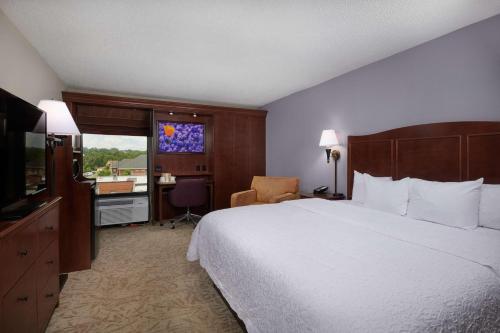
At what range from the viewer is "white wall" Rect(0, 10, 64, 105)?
2.13 m

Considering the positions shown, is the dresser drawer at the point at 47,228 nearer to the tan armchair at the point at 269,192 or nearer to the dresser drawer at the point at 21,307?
the dresser drawer at the point at 21,307

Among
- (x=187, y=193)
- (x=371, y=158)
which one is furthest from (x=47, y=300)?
(x=371, y=158)

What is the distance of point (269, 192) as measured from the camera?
435 centimetres

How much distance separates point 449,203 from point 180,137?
4.45 metres

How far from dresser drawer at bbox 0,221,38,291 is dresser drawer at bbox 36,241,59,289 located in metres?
0.14

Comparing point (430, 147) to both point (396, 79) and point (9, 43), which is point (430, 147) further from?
point (9, 43)

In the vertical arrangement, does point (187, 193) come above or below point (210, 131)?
below

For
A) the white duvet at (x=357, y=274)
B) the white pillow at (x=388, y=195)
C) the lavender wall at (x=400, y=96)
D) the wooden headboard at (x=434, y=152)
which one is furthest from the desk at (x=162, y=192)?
the white pillow at (x=388, y=195)

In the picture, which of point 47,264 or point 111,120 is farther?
point 111,120

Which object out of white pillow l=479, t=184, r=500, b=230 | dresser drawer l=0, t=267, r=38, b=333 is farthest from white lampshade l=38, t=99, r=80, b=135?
white pillow l=479, t=184, r=500, b=230

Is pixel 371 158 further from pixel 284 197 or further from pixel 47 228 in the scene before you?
pixel 47 228

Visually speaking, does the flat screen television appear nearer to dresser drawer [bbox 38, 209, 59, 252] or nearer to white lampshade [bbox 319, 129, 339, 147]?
dresser drawer [bbox 38, 209, 59, 252]

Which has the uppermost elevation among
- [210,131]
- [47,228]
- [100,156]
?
[210,131]

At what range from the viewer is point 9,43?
7.26 feet
